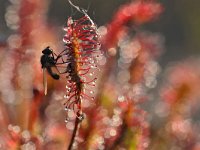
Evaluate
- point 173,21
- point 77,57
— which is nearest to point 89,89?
point 77,57

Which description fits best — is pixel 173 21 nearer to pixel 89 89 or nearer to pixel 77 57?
pixel 89 89

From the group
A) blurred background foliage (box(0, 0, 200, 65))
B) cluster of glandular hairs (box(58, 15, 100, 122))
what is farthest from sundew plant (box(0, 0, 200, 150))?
blurred background foliage (box(0, 0, 200, 65))

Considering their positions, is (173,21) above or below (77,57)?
above

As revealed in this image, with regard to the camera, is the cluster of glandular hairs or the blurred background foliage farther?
the blurred background foliage

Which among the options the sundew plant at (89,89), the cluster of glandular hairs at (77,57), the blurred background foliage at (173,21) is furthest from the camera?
the blurred background foliage at (173,21)

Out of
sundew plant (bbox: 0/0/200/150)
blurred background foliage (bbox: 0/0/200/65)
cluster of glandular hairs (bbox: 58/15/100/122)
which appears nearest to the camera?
cluster of glandular hairs (bbox: 58/15/100/122)

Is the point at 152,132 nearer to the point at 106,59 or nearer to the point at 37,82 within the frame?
the point at 106,59

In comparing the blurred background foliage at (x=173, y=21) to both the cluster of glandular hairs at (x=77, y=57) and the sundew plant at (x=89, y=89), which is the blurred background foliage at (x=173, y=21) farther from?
the cluster of glandular hairs at (x=77, y=57)

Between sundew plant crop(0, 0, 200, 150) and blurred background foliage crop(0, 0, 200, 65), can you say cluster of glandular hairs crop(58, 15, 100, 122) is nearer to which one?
sundew plant crop(0, 0, 200, 150)

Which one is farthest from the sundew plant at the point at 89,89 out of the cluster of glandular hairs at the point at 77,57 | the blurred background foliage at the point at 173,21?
the blurred background foliage at the point at 173,21

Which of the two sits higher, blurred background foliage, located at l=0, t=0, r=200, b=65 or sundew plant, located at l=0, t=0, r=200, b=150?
blurred background foliage, located at l=0, t=0, r=200, b=65
